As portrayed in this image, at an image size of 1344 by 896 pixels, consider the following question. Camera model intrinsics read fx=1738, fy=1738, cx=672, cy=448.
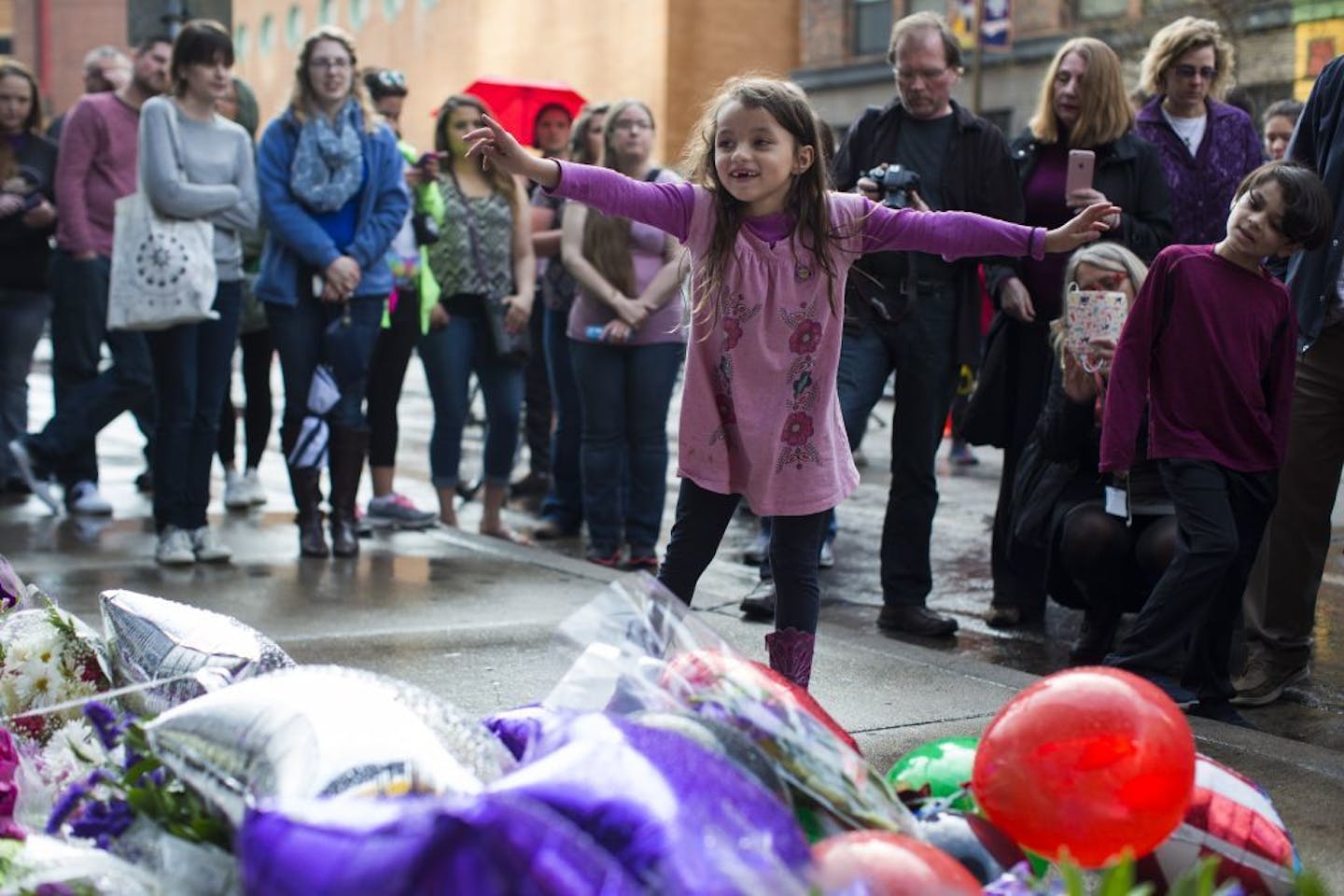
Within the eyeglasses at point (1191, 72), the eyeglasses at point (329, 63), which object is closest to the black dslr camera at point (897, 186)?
the eyeglasses at point (1191, 72)

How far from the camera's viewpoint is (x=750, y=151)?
4305mm

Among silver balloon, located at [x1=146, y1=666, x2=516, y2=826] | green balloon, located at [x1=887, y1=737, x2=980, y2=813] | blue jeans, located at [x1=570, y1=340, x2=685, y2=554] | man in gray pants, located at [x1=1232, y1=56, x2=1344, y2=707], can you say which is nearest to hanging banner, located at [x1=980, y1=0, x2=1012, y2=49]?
blue jeans, located at [x1=570, y1=340, x2=685, y2=554]

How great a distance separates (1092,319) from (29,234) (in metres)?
5.63

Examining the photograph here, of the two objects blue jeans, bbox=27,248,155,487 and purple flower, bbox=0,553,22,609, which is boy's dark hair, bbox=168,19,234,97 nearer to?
blue jeans, bbox=27,248,155,487

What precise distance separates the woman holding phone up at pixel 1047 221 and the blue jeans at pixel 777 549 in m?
1.92

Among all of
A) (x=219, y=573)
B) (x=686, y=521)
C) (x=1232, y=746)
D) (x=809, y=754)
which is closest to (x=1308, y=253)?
(x=1232, y=746)

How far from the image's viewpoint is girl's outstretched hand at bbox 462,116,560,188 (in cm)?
409

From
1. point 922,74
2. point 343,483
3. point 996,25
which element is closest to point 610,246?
point 343,483

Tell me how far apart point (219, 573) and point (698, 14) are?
28296 millimetres

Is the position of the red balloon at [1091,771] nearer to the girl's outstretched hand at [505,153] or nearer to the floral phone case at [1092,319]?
the girl's outstretched hand at [505,153]

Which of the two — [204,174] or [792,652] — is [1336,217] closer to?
[792,652]

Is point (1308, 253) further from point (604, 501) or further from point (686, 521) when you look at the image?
point (604, 501)

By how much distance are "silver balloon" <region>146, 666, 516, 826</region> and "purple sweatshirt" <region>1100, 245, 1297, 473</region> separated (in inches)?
113

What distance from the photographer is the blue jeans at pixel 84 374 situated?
8.29 meters
